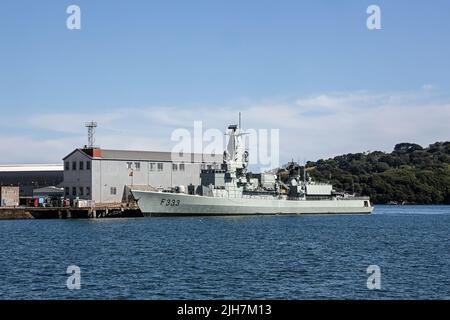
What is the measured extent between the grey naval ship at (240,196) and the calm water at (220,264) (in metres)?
27.3

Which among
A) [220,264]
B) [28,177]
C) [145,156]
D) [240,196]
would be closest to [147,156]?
[145,156]

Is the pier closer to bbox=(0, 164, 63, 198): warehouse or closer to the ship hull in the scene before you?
the ship hull

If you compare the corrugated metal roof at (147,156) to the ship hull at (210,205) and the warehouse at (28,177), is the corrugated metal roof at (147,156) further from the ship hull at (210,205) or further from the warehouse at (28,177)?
the warehouse at (28,177)

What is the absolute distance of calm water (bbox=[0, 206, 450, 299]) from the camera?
30328 mm

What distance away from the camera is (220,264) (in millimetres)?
39750

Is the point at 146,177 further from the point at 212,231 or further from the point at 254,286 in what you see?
the point at 254,286

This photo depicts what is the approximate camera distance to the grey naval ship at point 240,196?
94.6 meters

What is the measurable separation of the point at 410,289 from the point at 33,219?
69365 mm

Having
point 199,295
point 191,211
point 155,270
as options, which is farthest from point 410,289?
point 191,211

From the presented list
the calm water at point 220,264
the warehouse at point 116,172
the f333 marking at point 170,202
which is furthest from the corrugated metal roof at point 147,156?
the calm water at point 220,264

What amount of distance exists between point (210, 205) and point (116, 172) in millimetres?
14547

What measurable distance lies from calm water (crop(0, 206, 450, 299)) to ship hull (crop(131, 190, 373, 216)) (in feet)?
85.9

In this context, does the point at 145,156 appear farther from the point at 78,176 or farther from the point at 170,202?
the point at 170,202

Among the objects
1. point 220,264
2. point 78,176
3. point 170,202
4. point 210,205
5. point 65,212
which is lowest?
point 220,264
